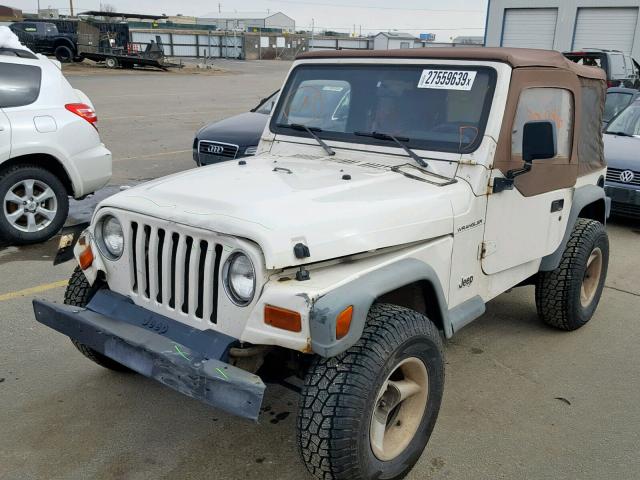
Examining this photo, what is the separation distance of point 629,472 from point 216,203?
235 cm

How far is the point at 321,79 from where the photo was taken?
13.5 feet

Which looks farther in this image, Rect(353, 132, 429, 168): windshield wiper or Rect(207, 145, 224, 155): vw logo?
Rect(207, 145, 224, 155): vw logo

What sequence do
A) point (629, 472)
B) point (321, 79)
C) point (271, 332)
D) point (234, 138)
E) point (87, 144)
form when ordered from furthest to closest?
point (234, 138)
point (87, 144)
point (321, 79)
point (629, 472)
point (271, 332)

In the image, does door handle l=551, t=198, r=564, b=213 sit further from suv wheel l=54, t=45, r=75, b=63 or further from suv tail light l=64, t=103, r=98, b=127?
suv wheel l=54, t=45, r=75, b=63

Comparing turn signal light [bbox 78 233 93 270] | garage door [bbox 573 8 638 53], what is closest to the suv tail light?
turn signal light [bbox 78 233 93 270]

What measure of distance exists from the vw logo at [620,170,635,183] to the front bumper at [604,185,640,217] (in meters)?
0.10

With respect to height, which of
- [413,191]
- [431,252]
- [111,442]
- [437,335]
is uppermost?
[413,191]

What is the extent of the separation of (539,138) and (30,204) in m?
4.93

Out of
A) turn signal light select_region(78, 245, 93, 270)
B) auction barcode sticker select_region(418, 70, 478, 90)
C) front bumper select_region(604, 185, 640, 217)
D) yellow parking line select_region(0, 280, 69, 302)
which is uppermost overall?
auction barcode sticker select_region(418, 70, 478, 90)

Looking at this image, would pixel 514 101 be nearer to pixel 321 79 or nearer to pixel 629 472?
pixel 321 79

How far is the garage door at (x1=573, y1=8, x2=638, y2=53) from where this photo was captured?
2530 centimetres

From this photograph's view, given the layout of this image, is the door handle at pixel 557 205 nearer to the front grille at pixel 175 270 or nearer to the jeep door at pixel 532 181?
the jeep door at pixel 532 181

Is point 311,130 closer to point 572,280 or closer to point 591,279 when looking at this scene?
point 572,280

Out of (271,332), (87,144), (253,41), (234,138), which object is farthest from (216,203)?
(253,41)
